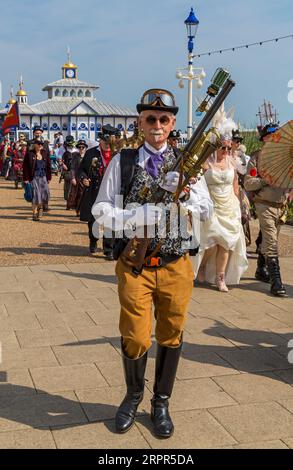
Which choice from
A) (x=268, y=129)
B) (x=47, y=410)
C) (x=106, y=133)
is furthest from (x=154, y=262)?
(x=106, y=133)

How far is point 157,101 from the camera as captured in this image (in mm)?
3488

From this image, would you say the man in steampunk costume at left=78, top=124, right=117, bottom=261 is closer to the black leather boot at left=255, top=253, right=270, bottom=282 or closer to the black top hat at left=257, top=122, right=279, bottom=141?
the black leather boot at left=255, top=253, right=270, bottom=282

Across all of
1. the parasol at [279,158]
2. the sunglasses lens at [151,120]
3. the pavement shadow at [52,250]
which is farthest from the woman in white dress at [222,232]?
the sunglasses lens at [151,120]

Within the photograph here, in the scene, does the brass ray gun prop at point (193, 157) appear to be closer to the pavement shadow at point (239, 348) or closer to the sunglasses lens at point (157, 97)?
the sunglasses lens at point (157, 97)

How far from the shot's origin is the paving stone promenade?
3.53 m

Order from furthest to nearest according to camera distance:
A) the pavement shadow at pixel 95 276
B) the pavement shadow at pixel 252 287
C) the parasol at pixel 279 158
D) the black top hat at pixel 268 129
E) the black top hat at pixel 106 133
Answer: the black top hat at pixel 106 133 → the pavement shadow at pixel 95 276 → the pavement shadow at pixel 252 287 → the black top hat at pixel 268 129 → the parasol at pixel 279 158

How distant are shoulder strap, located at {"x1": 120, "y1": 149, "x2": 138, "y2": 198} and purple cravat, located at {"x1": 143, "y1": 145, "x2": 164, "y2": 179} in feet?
0.25

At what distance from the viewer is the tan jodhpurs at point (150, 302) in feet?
11.5

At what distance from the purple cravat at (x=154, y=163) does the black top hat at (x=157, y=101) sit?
0.24 m

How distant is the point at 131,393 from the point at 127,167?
134 centimetres

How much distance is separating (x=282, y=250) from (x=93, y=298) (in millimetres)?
4276

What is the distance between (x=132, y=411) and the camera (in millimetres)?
3602
